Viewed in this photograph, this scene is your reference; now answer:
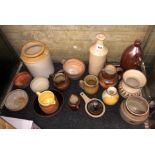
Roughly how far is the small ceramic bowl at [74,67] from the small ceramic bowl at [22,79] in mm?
260

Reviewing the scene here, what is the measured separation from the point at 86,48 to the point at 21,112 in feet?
1.95

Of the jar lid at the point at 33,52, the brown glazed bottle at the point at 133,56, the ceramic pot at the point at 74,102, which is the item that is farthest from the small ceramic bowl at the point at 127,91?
the jar lid at the point at 33,52

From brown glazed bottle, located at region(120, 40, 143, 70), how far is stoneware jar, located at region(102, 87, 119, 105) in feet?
0.56

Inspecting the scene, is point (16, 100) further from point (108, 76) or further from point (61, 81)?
point (108, 76)

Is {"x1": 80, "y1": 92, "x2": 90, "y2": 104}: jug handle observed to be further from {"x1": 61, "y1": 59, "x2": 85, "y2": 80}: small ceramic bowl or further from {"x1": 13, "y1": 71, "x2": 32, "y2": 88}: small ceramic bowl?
{"x1": 13, "y1": 71, "x2": 32, "y2": 88}: small ceramic bowl

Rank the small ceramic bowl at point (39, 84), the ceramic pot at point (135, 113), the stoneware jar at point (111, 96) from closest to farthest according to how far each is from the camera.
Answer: the ceramic pot at point (135, 113) → the stoneware jar at point (111, 96) → the small ceramic bowl at point (39, 84)

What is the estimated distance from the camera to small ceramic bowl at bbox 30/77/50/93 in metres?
1.12

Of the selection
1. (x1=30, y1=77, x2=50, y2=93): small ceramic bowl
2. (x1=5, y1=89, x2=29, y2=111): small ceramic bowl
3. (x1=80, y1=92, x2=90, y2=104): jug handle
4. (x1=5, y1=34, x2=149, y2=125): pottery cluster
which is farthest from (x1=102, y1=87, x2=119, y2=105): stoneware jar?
(x1=5, y1=89, x2=29, y2=111): small ceramic bowl

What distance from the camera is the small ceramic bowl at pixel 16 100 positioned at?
108 centimetres

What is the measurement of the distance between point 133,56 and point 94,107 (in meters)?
0.37

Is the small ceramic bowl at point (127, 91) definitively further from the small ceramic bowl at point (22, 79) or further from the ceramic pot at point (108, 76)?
the small ceramic bowl at point (22, 79)

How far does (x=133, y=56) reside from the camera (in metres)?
1.00
